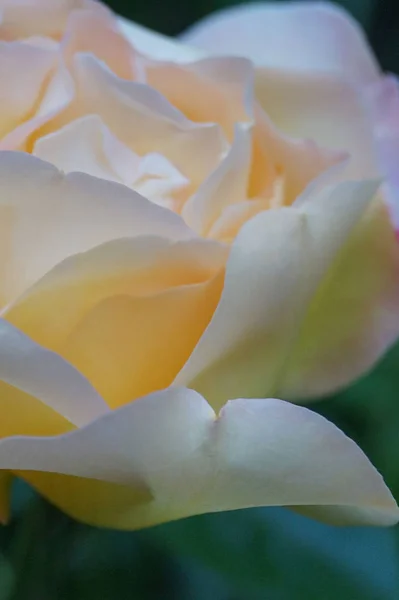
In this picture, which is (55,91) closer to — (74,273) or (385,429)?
(74,273)

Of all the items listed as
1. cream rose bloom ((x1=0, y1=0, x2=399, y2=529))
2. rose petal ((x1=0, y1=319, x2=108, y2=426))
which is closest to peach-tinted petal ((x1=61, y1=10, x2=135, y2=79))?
cream rose bloom ((x1=0, y1=0, x2=399, y2=529))

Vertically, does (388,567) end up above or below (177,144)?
below

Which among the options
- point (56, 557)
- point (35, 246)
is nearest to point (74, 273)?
point (35, 246)

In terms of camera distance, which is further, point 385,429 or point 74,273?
point 385,429

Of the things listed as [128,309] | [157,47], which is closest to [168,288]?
[128,309]

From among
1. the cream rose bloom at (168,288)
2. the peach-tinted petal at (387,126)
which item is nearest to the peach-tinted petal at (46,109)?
the cream rose bloom at (168,288)

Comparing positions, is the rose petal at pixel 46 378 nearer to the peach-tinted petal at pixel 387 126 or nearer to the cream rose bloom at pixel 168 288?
the cream rose bloom at pixel 168 288
